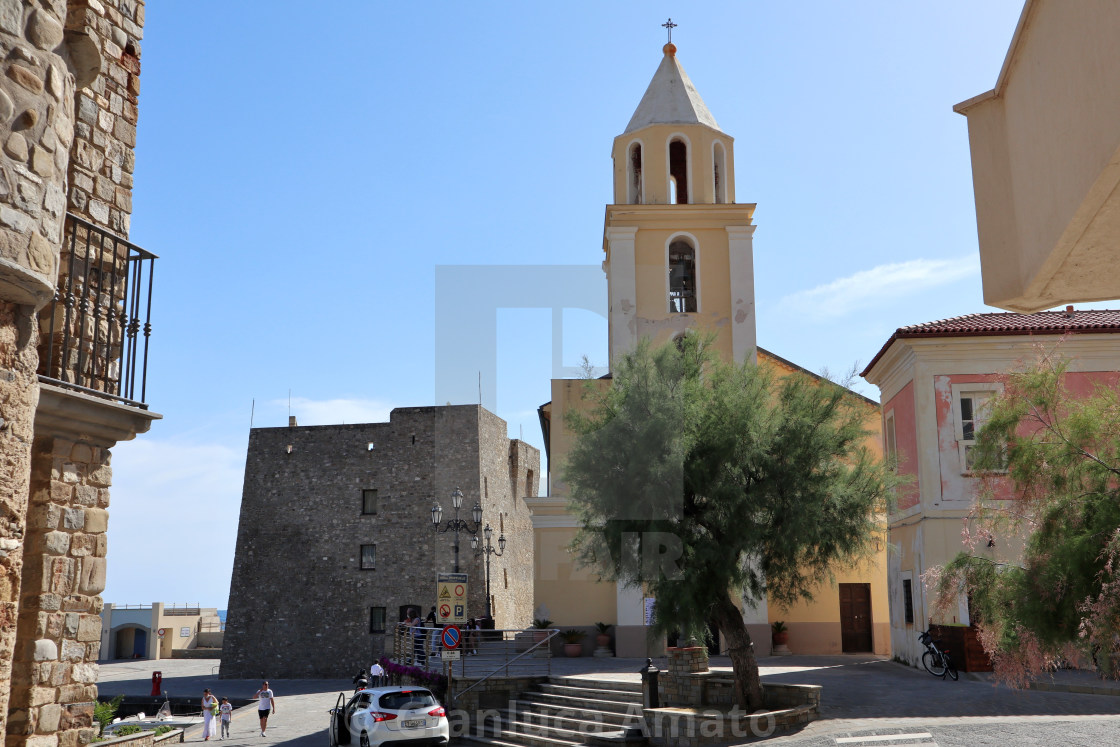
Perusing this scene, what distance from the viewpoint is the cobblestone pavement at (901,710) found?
12203mm

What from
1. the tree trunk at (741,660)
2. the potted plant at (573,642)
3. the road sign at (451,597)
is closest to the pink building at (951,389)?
the tree trunk at (741,660)

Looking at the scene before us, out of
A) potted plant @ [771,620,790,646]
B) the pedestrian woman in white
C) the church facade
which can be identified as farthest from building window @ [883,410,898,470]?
the pedestrian woman in white

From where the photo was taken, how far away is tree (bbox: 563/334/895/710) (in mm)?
15211

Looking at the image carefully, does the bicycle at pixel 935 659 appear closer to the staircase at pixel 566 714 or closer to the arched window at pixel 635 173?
the staircase at pixel 566 714

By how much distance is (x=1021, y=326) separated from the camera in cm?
2027

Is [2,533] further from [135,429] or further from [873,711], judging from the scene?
[873,711]

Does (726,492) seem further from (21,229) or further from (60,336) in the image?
(21,229)

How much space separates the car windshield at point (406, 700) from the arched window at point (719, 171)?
57.1ft

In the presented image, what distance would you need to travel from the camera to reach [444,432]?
145 feet

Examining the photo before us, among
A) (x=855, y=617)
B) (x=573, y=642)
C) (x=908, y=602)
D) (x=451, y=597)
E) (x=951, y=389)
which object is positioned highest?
(x=951, y=389)

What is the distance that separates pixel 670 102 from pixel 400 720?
64.4ft

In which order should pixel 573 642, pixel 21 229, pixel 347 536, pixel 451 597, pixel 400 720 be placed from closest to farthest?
1. pixel 21 229
2. pixel 400 720
3. pixel 451 597
4. pixel 573 642
5. pixel 347 536

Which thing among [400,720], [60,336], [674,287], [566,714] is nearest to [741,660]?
[566,714]

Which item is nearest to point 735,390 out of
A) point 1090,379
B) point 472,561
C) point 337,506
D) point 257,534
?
point 1090,379
